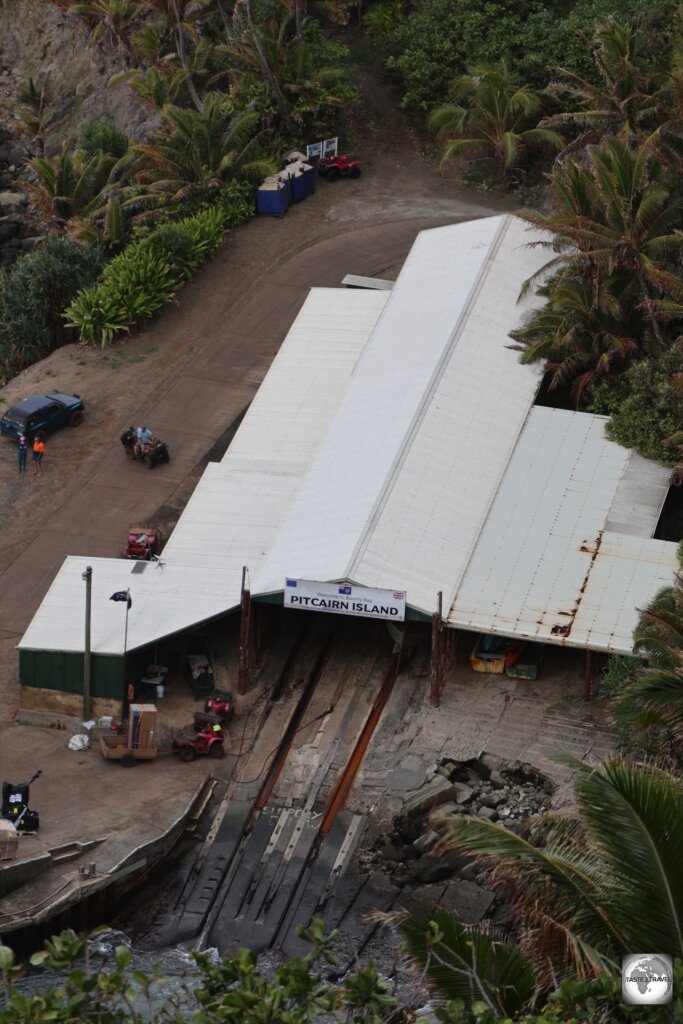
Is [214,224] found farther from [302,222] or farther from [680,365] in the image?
[680,365]

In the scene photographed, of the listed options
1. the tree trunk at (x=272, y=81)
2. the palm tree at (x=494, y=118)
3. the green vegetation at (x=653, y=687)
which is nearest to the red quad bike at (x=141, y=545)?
the green vegetation at (x=653, y=687)

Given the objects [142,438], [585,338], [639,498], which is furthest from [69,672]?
[585,338]

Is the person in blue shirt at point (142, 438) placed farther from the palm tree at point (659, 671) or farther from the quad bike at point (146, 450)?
the palm tree at point (659, 671)

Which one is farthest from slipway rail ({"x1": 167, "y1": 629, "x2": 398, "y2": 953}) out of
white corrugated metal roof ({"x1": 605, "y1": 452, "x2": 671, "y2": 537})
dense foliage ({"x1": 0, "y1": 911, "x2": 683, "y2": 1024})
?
dense foliage ({"x1": 0, "y1": 911, "x2": 683, "y2": 1024})

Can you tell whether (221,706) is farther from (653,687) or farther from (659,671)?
(653,687)

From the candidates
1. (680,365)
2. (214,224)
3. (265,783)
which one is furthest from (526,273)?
(265,783)
